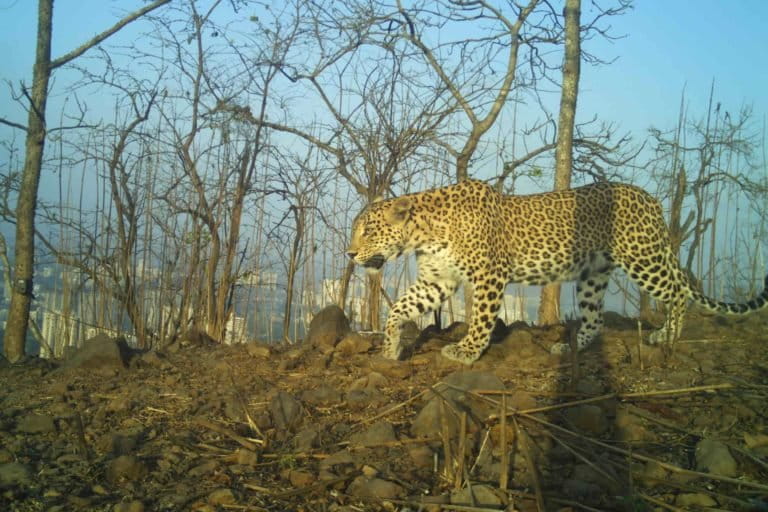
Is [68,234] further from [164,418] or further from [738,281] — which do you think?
[738,281]

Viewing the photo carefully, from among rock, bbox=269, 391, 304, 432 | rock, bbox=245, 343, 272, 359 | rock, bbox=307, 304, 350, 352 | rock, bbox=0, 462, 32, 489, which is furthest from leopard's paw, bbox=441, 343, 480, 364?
rock, bbox=0, 462, 32, 489

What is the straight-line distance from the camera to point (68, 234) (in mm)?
7051

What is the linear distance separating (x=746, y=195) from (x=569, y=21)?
336 cm

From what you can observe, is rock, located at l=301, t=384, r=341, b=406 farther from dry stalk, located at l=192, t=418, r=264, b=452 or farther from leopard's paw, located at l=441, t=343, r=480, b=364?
leopard's paw, located at l=441, t=343, r=480, b=364

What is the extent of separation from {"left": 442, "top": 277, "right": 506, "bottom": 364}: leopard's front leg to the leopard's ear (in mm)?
948

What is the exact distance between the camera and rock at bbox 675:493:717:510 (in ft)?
8.99

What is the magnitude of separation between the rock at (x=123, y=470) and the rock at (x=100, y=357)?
2.11 meters

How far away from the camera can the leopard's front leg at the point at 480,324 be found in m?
5.53

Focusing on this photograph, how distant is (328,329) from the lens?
243 inches

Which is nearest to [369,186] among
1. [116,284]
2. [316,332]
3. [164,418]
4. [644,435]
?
[316,332]

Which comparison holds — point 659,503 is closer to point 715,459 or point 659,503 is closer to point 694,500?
point 694,500

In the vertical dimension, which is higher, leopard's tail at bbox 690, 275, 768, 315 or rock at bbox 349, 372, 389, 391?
leopard's tail at bbox 690, 275, 768, 315

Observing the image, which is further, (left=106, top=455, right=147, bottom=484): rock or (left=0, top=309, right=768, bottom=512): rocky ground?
(left=106, top=455, right=147, bottom=484): rock

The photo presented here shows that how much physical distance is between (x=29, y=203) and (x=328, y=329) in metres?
3.41
